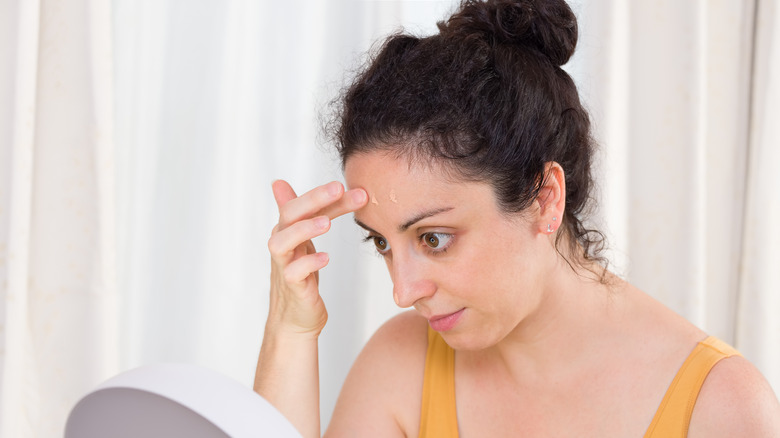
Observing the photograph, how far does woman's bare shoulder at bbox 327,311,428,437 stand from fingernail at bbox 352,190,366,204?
1.39 ft

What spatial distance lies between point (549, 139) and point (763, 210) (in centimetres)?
113

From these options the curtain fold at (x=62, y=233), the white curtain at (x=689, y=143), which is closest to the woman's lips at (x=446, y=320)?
the curtain fold at (x=62, y=233)

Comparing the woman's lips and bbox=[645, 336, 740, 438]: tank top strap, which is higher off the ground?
the woman's lips

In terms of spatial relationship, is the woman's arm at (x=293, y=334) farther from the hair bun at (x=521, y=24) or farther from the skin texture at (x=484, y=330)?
the hair bun at (x=521, y=24)

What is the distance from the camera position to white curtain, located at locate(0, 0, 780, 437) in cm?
141

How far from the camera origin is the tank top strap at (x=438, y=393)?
1.25 m

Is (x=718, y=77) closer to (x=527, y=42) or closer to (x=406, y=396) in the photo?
(x=527, y=42)


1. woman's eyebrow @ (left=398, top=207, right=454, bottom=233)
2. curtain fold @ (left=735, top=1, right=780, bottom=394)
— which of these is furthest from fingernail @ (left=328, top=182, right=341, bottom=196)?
curtain fold @ (left=735, top=1, right=780, bottom=394)

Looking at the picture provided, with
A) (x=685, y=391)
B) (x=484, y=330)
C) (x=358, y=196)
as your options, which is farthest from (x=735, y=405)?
(x=358, y=196)

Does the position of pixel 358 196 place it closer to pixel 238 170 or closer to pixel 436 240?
pixel 436 240

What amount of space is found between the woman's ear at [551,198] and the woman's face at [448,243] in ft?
0.06

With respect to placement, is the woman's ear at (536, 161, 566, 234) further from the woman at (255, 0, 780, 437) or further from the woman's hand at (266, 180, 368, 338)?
the woman's hand at (266, 180, 368, 338)

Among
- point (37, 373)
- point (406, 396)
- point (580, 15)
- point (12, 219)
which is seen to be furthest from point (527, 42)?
point (37, 373)

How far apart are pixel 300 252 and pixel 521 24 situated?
1.60 feet
